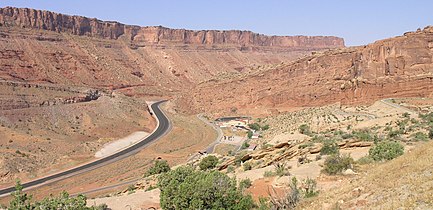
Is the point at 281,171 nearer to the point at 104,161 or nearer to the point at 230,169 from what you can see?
the point at 230,169

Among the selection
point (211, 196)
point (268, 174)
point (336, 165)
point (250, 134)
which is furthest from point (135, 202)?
point (250, 134)

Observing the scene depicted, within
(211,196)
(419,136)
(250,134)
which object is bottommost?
(250,134)

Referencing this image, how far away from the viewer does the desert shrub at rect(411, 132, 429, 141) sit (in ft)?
71.3

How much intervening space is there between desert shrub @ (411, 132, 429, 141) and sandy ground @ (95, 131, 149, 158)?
117 ft

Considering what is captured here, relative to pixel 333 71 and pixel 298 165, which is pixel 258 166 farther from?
pixel 333 71

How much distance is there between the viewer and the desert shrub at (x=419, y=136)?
21.7m

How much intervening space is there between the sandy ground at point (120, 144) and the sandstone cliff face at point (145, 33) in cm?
5279

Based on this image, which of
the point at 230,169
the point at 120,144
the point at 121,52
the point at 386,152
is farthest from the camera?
the point at 121,52

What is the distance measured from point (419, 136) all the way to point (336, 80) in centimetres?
3188

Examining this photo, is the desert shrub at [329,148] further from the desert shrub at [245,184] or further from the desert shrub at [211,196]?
the desert shrub at [211,196]

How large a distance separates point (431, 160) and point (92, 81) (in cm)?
9161

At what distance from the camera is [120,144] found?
5484 centimetres

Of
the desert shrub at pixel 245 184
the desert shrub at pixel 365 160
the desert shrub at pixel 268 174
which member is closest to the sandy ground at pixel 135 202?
the desert shrub at pixel 245 184

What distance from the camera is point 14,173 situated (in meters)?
40.3
